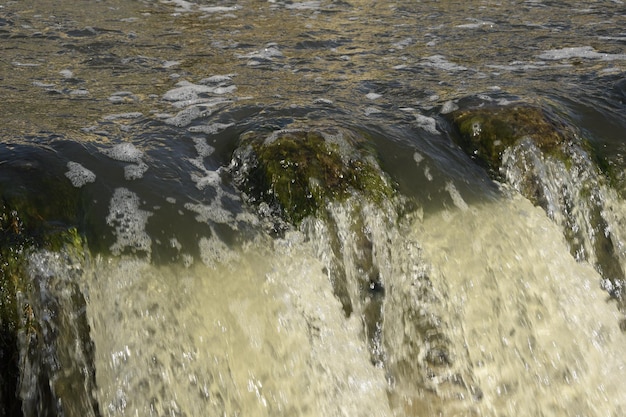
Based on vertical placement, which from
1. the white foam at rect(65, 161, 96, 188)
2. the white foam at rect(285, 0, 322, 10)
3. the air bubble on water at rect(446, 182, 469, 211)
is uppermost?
the white foam at rect(65, 161, 96, 188)

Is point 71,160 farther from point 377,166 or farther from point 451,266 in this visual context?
point 451,266

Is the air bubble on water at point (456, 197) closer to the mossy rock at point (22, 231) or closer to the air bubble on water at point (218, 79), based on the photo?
the mossy rock at point (22, 231)

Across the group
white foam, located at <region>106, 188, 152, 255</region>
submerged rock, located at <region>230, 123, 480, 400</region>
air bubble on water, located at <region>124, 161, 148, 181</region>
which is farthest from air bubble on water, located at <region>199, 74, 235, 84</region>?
white foam, located at <region>106, 188, 152, 255</region>

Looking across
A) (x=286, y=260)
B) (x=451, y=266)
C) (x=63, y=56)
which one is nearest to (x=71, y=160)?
(x=286, y=260)

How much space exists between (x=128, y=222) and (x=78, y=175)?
1.44ft

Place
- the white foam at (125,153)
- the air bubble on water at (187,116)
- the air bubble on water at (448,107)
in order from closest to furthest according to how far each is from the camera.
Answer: the white foam at (125,153) → the air bubble on water at (187,116) → the air bubble on water at (448,107)

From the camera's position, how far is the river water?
354 cm

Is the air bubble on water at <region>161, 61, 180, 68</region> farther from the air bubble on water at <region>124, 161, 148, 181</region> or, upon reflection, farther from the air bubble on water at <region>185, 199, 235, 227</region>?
the air bubble on water at <region>185, 199, 235, 227</region>

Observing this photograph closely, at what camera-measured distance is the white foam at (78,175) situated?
3.98 meters

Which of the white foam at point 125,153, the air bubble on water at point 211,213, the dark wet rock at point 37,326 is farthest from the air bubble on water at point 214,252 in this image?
the white foam at point 125,153

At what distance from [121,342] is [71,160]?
1.14m

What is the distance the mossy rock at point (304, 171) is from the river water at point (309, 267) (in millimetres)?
92

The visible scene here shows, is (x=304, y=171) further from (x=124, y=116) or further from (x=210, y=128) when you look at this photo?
(x=124, y=116)

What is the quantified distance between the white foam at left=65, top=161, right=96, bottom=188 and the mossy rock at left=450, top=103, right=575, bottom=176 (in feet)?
7.37
